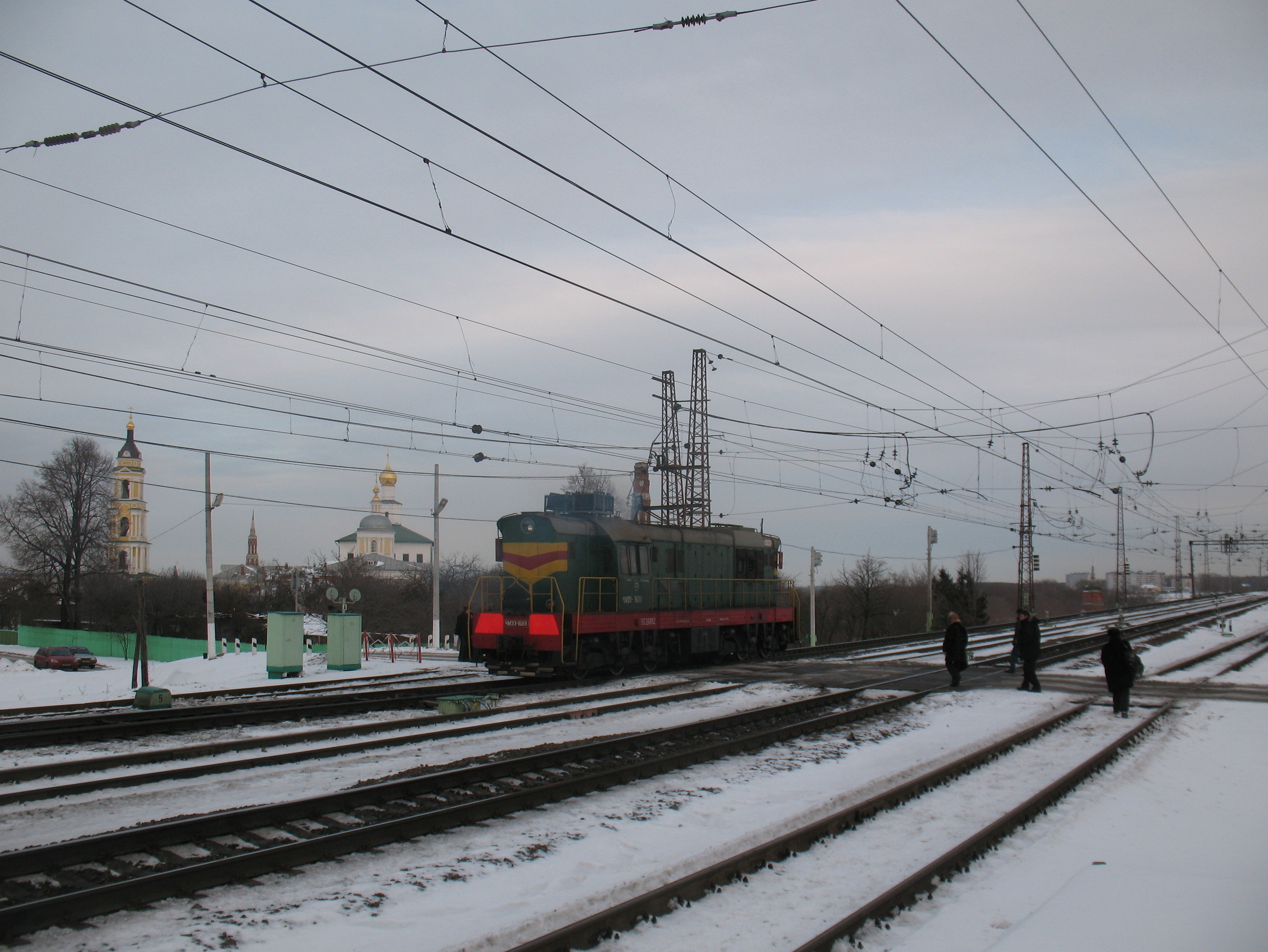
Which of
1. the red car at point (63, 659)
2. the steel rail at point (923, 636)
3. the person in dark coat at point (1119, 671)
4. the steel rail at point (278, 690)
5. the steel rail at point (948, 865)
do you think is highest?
the person in dark coat at point (1119, 671)

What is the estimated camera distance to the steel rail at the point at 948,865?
5.25m

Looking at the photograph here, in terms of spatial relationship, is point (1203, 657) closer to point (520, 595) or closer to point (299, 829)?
point (520, 595)

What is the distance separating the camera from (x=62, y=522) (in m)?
50.3

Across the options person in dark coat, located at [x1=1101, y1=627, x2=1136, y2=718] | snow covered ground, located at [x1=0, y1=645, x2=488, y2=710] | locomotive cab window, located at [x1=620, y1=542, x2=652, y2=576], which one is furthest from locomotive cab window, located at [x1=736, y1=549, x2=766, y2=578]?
person in dark coat, located at [x1=1101, y1=627, x2=1136, y2=718]

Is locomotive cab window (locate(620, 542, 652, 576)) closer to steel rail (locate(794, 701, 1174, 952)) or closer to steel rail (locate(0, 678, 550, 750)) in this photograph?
steel rail (locate(0, 678, 550, 750))

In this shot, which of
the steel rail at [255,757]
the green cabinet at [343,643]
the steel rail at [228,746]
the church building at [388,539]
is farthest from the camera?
the church building at [388,539]

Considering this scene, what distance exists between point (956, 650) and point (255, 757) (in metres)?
12.9

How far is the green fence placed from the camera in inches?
1497

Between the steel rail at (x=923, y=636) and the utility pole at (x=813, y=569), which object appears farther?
the utility pole at (x=813, y=569)

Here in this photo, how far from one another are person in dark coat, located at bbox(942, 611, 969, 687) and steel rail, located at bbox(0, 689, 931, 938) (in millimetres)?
7773

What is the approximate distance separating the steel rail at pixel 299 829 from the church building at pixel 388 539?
5118 inches

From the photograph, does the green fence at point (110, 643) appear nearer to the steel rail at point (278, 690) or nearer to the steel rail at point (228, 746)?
the steel rail at point (278, 690)

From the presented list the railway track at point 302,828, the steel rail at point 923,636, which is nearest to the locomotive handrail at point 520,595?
the railway track at point 302,828

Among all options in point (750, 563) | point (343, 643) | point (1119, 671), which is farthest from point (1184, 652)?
point (343, 643)
